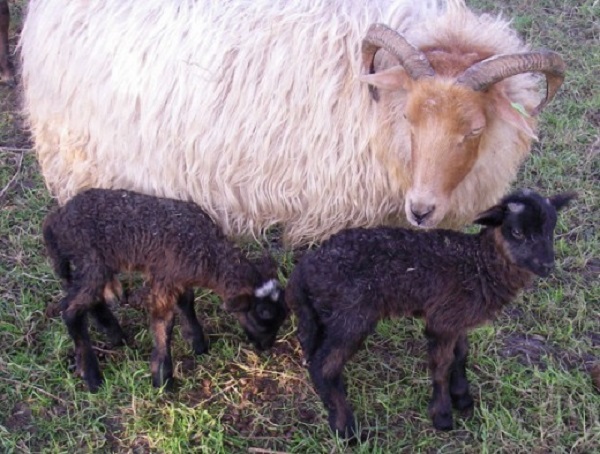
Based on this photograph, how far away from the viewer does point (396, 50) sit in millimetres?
2738

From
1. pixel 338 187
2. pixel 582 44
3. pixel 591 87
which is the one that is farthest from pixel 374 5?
pixel 582 44

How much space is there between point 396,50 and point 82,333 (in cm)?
171

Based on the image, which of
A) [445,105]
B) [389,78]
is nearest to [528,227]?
[445,105]

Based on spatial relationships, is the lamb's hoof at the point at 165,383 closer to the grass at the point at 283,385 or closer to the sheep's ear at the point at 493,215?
the grass at the point at 283,385

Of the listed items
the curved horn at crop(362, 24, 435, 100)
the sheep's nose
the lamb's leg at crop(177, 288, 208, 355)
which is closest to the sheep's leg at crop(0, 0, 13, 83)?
the lamb's leg at crop(177, 288, 208, 355)

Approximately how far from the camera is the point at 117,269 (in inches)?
115

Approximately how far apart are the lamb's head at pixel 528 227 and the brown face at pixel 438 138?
22cm

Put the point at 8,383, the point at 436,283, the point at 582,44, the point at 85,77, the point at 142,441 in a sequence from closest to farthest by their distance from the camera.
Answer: the point at 436,283
the point at 142,441
the point at 8,383
the point at 85,77
the point at 582,44

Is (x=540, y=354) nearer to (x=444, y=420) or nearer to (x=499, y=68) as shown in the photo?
(x=444, y=420)

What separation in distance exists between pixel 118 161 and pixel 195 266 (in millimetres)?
819

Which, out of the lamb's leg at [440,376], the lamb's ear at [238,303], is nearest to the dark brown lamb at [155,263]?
the lamb's ear at [238,303]

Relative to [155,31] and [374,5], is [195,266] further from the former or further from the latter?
[374,5]

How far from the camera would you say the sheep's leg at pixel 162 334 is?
2863 millimetres

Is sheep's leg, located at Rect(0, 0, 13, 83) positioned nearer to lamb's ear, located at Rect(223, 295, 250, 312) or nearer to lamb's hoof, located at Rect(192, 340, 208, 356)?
lamb's hoof, located at Rect(192, 340, 208, 356)
